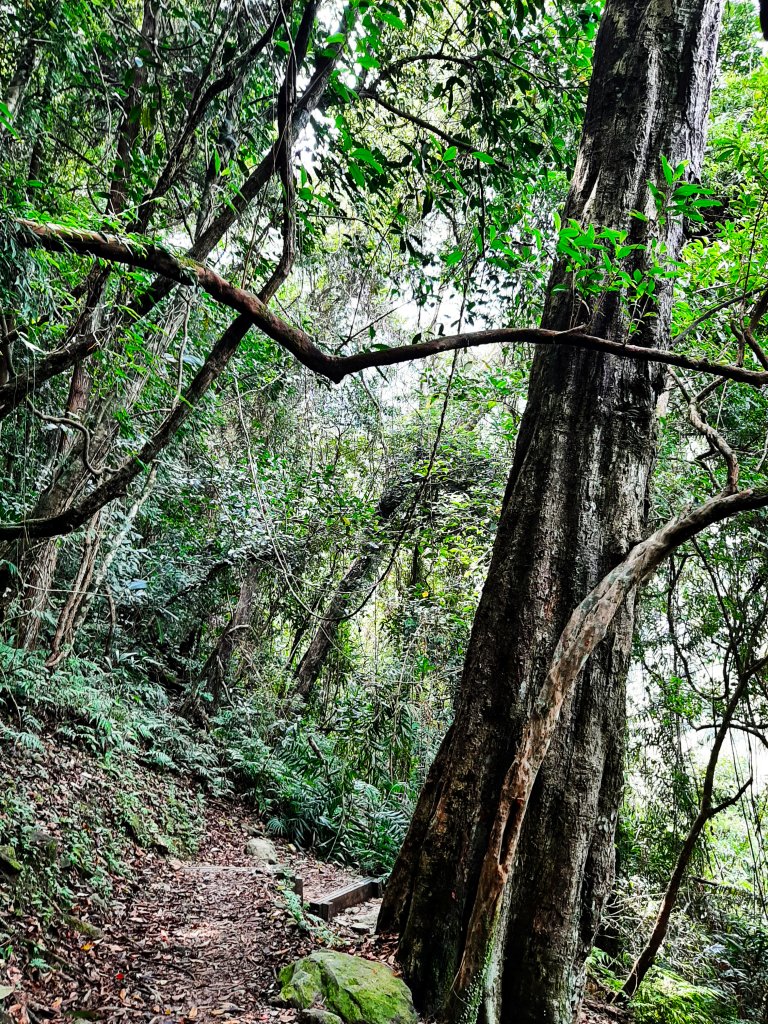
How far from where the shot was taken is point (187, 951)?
4117 millimetres

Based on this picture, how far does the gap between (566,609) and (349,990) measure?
6.77ft

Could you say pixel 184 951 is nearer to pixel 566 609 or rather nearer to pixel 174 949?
pixel 174 949

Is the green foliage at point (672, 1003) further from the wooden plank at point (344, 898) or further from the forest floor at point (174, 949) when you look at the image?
the wooden plank at point (344, 898)

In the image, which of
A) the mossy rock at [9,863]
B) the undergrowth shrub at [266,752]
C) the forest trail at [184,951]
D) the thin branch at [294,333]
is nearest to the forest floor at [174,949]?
the forest trail at [184,951]

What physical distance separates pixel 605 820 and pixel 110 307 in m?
4.50

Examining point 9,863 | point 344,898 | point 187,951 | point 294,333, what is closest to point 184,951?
point 187,951

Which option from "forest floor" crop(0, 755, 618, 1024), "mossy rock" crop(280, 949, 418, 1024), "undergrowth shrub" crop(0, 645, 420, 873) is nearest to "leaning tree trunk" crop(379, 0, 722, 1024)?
"mossy rock" crop(280, 949, 418, 1024)

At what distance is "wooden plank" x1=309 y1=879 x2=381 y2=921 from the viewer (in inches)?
190

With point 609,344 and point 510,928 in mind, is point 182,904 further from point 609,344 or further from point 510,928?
point 609,344

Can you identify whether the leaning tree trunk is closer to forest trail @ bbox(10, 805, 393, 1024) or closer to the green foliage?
forest trail @ bbox(10, 805, 393, 1024)

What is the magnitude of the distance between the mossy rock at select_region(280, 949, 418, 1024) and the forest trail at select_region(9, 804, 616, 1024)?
0.12m

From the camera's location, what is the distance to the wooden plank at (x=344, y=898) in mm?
4832

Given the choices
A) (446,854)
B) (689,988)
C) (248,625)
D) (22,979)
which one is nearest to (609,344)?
(446,854)

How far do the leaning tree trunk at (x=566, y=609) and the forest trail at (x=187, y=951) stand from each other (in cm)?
68
